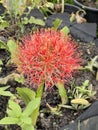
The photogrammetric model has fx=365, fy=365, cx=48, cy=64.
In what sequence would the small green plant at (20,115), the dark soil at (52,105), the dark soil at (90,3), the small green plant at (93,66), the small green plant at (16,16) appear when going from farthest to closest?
the dark soil at (90,3) < the small green plant at (16,16) < the small green plant at (93,66) < the dark soil at (52,105) < the small green plant at (20,115)

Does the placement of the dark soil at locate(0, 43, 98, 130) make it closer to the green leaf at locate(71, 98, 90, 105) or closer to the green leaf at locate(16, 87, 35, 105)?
the green leaf at locate(71, 98, 90, 105)

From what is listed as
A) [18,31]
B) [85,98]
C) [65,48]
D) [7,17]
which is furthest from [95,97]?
[7,17]

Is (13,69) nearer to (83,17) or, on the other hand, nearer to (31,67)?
(31,67)

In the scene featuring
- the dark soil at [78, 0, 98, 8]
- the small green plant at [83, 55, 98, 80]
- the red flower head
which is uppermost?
the red flower head

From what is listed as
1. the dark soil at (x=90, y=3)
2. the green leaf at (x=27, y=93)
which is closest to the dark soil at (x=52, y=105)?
the green leaf at (x=27, y=93)

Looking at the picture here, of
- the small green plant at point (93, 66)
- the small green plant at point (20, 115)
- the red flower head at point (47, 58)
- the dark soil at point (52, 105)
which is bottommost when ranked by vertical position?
the dark soil at point (52, 105)

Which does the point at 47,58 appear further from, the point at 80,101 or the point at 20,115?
the point at 80,101

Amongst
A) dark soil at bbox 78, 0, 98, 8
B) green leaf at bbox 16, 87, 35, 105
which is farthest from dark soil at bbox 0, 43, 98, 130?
dark soil at bbox 78, 0, 98, 8

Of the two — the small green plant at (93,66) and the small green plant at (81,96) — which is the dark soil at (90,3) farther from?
the small green plant at (81,96)

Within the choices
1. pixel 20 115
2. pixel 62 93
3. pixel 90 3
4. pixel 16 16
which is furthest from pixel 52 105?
pixel 90 3
